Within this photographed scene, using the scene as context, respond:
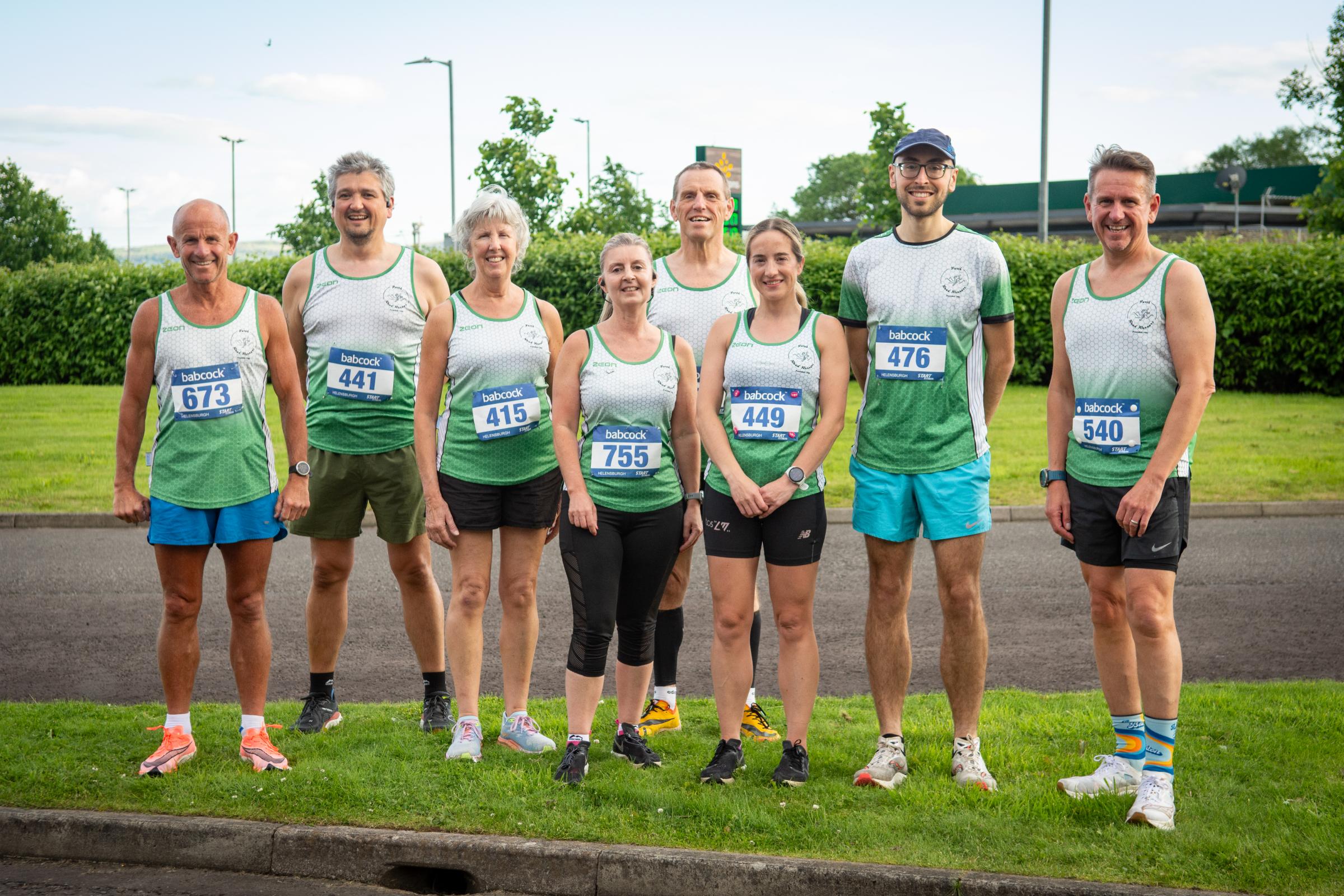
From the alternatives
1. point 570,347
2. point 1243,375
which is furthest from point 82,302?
point 570,347

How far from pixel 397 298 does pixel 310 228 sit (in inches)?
1810

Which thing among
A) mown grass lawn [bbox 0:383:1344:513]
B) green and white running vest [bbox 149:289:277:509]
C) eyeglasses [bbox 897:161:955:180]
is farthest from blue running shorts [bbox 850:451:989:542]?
mown grass lawn [bbox 0:383:1344:513]

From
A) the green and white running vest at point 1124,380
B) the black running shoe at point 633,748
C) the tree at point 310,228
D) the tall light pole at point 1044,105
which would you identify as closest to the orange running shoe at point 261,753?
the black running shoe at point 633,748

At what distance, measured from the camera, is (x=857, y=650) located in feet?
23.1

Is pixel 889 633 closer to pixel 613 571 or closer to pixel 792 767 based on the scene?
pixel 792 767

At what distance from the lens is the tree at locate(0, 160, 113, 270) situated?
65.8m

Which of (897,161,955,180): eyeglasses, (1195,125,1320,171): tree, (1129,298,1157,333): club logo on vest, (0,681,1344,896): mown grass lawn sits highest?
(1195,125,1320,171): tree

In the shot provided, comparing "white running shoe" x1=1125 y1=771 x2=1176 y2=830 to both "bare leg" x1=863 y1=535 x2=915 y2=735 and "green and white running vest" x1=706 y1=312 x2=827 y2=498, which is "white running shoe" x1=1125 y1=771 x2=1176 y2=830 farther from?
"green and white running vest" x1=706 y1=312 x2=827 y2=498

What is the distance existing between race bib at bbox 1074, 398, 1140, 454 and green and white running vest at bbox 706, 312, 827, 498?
0.98 metres

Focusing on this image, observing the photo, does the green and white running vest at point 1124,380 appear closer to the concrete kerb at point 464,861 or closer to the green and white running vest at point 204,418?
the concrete kerb at point 464,861

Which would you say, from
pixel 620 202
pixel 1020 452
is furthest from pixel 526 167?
pixel 1020 452

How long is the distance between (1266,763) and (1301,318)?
17160 millimetres

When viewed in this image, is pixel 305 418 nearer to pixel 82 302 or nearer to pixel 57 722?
pixel 57 722

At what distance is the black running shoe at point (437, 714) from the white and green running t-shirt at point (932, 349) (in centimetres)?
220
